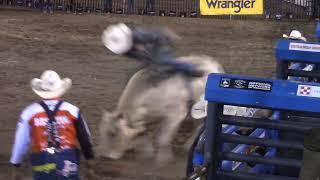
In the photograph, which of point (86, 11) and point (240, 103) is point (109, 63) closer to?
point (86, 11)

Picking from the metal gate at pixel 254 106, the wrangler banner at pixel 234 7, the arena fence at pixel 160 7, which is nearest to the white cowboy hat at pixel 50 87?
the metal gate at pixel 254 106

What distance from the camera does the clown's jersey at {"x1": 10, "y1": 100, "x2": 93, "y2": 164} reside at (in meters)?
4.62

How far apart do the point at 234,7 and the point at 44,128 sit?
9.51 metres

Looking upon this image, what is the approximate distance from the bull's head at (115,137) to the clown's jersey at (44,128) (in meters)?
3.24

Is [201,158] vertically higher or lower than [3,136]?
higher

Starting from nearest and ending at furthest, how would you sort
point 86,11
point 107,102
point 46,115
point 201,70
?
point 46,115 → point 201,70 → point 107,102 → point 86,11

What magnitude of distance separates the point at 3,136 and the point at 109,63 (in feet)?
22.2

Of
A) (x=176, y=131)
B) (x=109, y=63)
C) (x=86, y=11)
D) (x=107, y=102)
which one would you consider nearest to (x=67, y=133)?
(x=176, y=131)

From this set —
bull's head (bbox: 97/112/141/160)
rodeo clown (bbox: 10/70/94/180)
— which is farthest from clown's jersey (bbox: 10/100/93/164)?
bull's head (bbox: 97/112/141/160)

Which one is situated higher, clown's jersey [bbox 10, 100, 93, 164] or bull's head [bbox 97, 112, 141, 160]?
clown's jersey [bbox 10, 100, 93, 164]

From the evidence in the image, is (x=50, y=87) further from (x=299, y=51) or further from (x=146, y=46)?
(x=146, y=46)

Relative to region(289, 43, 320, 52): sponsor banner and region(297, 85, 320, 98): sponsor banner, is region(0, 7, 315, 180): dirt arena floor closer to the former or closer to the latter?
region(289, 43, 320, 52): sponsor banner

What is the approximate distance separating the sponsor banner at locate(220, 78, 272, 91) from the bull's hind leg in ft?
15.6

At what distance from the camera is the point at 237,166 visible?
423cm
